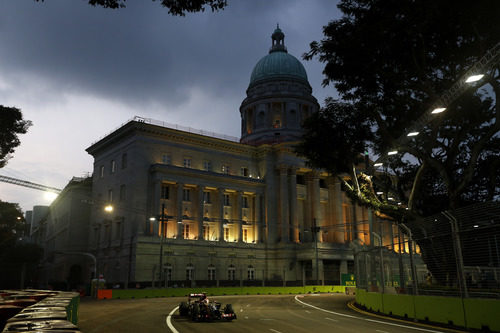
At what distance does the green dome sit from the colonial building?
78.4 feet

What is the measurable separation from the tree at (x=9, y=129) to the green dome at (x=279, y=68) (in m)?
59.7

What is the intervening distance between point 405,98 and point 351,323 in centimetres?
1248

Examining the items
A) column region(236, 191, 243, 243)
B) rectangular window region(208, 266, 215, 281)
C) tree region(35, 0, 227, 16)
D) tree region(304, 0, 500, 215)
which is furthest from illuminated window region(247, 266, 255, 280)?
tree region(35, 0, 227, 16)

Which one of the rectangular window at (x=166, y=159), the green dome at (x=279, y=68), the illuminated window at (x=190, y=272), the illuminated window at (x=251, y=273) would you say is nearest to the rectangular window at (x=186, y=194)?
the rectangular window at (x=166, y=159)

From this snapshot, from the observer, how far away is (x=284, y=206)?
71.8 m

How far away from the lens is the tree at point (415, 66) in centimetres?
2081

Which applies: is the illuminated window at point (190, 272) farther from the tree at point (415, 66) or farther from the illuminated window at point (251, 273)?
the tree at point (415, 66)

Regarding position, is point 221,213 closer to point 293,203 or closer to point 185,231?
point 185,231

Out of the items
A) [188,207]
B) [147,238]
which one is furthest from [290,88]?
[147,238]

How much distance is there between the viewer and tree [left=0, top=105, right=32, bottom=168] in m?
44.4

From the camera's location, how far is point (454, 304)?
17859 mm

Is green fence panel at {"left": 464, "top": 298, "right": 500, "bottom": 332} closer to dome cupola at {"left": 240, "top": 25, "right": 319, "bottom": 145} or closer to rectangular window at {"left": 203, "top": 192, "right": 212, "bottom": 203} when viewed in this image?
rectangular window at {"left": 203, "top": 192, "right": 212, "bottom": 203}

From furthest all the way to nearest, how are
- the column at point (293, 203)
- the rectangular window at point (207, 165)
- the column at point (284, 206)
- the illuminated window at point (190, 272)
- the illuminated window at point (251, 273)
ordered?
the column at point (293, 203), the column at point (284, 206), the rectangular window at point (207, 165), the illuminated window at point (251, 273), the illuminated window at point (190, 272)

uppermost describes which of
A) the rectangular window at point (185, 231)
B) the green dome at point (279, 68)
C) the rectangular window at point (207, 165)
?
the green dome at point (279, 68)
